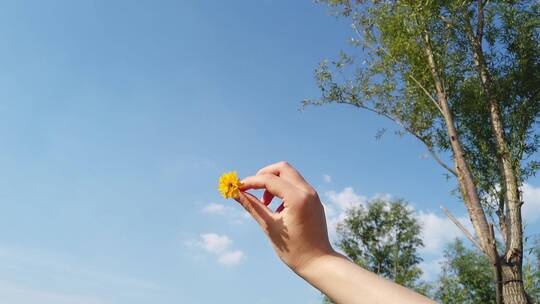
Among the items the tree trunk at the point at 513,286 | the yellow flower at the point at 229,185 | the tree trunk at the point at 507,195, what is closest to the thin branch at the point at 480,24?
the tree trunk at the point at 507,195

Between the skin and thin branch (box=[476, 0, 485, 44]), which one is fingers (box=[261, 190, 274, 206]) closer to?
the skin

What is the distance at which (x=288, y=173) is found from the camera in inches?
68.8

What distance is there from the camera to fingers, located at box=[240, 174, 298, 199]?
163 cm

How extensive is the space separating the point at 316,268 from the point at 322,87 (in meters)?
16.1

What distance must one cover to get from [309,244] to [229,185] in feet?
1.43

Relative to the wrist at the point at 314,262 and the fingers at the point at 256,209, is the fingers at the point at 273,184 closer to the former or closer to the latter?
the fingers at the point at 256,209

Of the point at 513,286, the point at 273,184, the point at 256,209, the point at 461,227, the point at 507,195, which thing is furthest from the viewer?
the point at 507,195

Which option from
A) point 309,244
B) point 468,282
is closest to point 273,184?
point 309,244

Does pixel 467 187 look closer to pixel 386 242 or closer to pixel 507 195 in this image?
pixel 507 195

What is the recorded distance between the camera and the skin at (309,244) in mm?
1555

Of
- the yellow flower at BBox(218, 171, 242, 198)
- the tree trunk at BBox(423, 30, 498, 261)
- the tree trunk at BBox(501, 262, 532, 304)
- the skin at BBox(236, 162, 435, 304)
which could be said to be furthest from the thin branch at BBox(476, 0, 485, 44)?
the skin at BBox(236, 162, 435, 304)

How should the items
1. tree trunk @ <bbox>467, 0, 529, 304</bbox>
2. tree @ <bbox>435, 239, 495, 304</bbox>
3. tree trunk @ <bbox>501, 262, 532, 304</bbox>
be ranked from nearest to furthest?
tree trunk @ <bbox>501, 262, 532, 304</bbox> → tree trunk @ <bbox>467, 0, 529, 304</bbox> → tree @ <bbox>435, 239, 495, 304</bbox>

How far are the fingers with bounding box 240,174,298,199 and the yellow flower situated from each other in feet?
0.35

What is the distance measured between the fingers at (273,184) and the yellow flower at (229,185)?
0.11m
